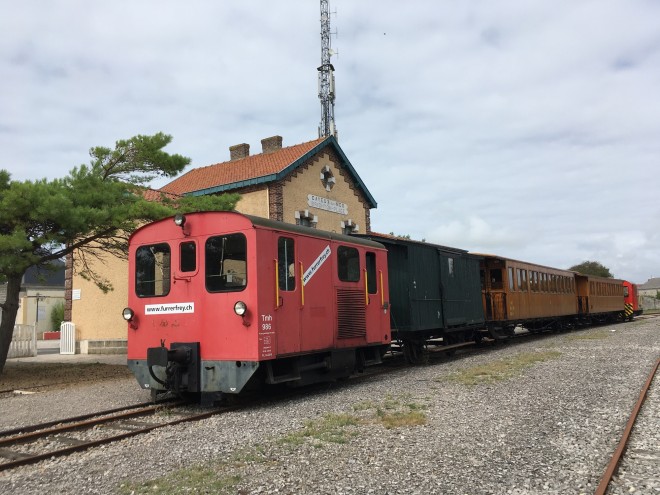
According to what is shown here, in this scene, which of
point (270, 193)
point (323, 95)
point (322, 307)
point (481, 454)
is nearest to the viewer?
point (481, 454)

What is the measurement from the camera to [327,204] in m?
22.3

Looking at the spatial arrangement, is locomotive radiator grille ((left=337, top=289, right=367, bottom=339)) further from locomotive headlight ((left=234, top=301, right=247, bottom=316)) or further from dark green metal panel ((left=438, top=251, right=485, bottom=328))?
dark green metal panel ((left=438, top=251, right=485, bottom=328))

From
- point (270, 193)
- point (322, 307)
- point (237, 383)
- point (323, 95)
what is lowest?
point (237, 383)

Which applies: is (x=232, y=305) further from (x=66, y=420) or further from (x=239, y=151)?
(x=239, y=151)

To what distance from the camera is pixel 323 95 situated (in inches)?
1457

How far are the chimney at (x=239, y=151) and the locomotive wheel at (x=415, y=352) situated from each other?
14.7 metres

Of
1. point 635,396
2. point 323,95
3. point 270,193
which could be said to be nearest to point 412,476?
point 635,396

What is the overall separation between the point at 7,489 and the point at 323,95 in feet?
114

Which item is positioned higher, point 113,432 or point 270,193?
point 270,193

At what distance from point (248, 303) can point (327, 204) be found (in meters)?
14.8

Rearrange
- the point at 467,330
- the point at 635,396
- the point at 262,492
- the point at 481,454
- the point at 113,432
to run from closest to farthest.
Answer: the point at 262,492 < the point at 481,454 < the point at 113,432 < the point at 635,396 < the point at 467,330

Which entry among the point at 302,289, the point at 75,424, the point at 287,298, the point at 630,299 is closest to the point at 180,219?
the point at 287,298

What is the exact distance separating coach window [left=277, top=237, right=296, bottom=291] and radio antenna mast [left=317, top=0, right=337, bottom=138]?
28349mm

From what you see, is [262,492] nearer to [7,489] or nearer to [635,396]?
[7,489]
